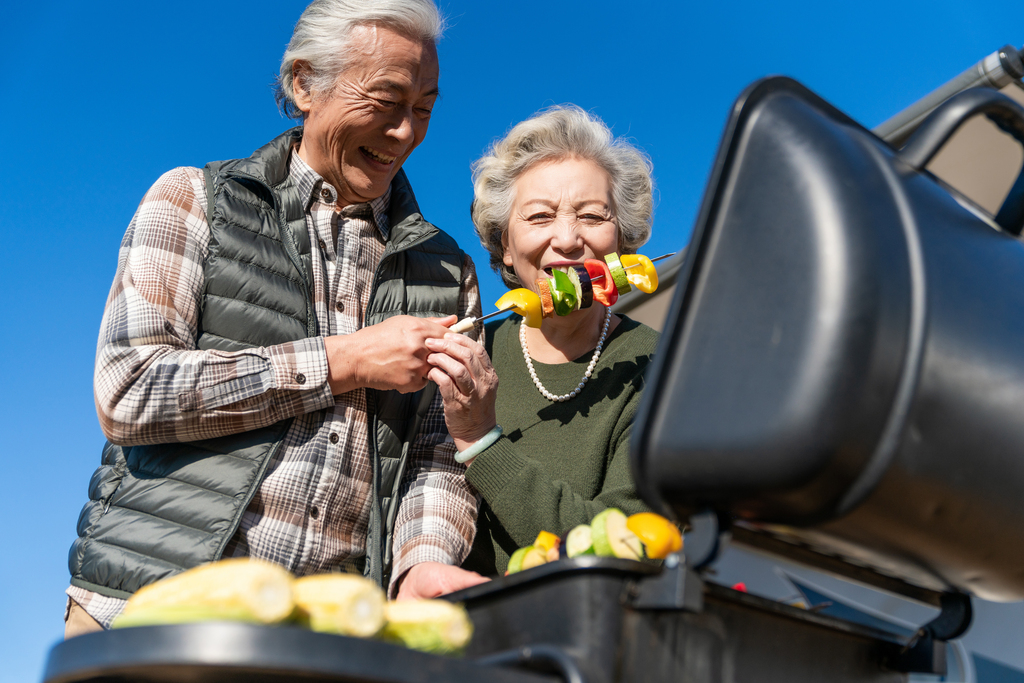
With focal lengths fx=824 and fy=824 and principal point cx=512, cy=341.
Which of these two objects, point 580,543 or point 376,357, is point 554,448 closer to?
point 376,357

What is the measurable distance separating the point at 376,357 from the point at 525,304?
813 mm

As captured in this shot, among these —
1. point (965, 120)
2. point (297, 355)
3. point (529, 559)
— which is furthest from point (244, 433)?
point (965, 120)

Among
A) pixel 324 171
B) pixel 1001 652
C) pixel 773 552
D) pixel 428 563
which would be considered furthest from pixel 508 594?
pixel 1001 652

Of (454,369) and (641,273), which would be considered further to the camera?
(641,273)

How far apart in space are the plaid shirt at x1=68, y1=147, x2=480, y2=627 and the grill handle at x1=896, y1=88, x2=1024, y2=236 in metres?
1.28

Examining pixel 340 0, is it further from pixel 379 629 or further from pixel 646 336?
pixel 379 629

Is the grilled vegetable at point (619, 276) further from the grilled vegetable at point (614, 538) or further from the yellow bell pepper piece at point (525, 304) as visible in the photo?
the grilled vegetable at point (614, 538)

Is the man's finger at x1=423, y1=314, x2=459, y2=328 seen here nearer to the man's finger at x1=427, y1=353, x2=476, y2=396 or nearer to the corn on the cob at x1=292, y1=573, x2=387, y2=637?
the man's finger at x1=427, y1=353, x2=476, y2=396

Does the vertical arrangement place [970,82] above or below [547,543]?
above

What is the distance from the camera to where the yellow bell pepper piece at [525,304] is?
8.43ft

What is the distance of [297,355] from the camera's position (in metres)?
1.88

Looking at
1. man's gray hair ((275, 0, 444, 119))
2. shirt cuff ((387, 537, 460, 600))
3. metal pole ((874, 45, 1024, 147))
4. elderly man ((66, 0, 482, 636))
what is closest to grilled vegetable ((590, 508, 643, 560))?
elderly man ((66, 0, 482, 636))

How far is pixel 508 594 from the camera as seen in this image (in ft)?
3.36

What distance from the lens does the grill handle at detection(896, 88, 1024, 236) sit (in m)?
1.14
